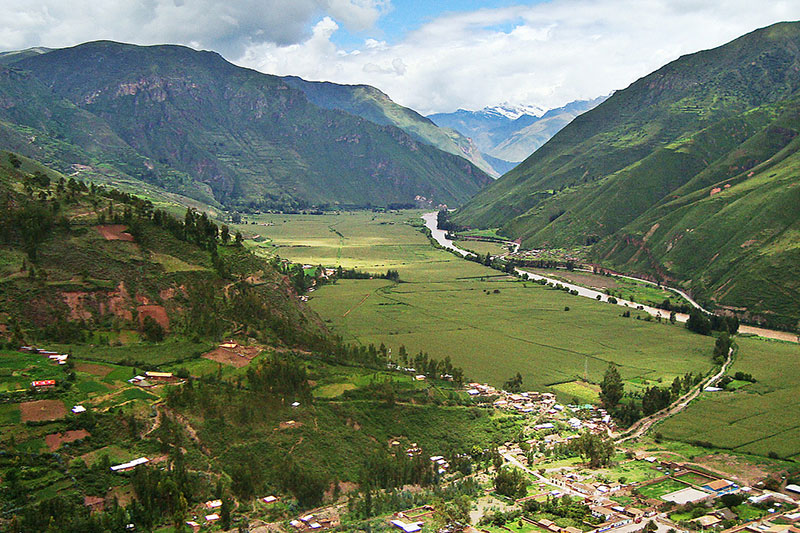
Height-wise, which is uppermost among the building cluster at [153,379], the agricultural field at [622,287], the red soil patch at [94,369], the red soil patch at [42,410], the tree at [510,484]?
the agricultural field at [622,287]

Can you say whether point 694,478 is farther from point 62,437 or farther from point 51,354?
point 51,354

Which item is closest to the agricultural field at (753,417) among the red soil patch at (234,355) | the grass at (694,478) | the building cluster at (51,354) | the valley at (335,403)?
the valley at (335,403)

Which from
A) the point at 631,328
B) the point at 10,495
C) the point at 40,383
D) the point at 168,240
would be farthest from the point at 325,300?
the point at 10,495

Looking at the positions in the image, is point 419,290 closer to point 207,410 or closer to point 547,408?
point 547,408

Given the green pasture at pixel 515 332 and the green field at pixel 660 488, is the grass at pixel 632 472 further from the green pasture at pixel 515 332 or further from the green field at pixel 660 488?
the green pasture at pixel 515 332

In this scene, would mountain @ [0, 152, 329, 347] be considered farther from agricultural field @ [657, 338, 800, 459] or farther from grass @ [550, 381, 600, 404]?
agricultural field @ [657, 338, 800, 459]
